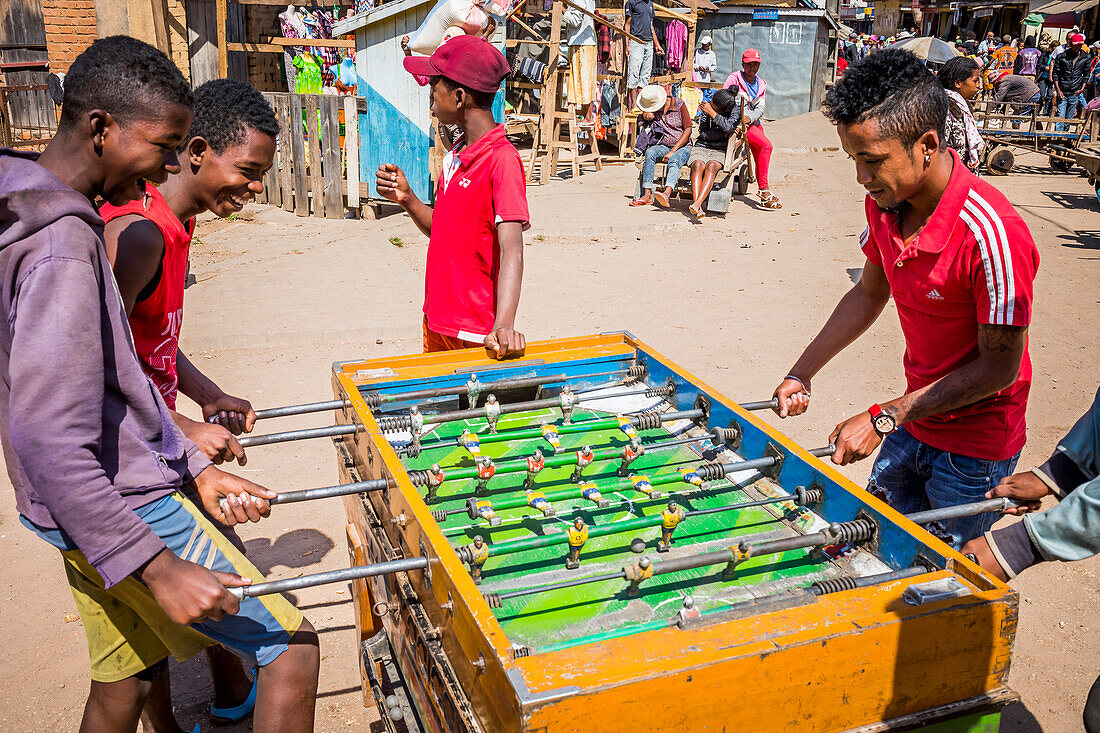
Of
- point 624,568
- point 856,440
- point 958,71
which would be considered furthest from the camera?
point 958,71

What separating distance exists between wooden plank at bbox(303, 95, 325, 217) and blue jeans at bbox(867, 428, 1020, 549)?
8.60m

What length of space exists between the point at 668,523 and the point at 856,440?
76 cm

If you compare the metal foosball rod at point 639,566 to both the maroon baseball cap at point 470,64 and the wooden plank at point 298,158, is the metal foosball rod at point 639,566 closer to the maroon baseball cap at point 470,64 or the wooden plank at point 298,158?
the maroon baseball cap at point 470,64

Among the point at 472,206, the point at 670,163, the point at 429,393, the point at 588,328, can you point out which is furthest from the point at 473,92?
the point at 670,163

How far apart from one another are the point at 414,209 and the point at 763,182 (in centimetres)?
863

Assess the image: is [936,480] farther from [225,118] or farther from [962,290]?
[225,118]

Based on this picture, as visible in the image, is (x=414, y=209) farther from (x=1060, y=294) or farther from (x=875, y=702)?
(x=1060, y=294)

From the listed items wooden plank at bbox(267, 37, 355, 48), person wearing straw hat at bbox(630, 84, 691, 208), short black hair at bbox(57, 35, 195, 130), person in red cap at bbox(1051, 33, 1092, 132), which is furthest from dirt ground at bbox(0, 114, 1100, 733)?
person in red cap at bbox(1051, 33, 1092, 132)

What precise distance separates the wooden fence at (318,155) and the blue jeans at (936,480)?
850 cm

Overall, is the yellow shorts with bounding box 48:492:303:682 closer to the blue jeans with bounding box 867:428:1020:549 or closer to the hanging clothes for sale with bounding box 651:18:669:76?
the blue jeans with bounding box 867:428:1020:549

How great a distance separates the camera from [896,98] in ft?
7.52

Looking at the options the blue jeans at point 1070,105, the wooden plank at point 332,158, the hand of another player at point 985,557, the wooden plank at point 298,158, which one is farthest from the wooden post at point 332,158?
the blue jeans at point 1070,105

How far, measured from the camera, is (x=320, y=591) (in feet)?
12.6

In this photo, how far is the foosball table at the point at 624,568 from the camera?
4.91ft
